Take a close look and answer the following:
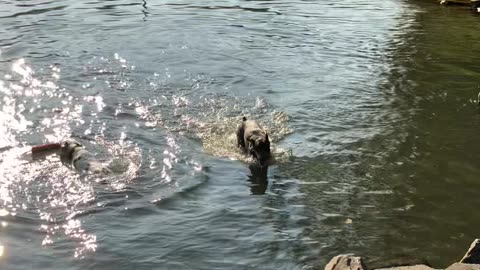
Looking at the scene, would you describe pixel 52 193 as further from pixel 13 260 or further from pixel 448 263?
pixel 448 263

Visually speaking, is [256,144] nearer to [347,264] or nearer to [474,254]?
[347,264]

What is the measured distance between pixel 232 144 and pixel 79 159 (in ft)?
Answer: 9.05

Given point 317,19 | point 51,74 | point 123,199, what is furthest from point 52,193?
point 317,19

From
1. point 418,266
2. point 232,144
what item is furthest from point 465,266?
point 232,144

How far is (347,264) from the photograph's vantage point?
243 inches

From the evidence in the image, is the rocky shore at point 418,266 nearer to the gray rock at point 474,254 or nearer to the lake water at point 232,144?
the gray rock at point 474,254

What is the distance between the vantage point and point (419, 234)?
25.3 feet

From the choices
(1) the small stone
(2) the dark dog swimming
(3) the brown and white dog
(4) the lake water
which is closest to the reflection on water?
(4) the lake water

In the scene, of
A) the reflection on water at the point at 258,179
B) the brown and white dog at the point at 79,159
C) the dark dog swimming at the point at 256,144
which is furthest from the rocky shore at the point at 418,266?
the brown and white dog at the point at 79,159

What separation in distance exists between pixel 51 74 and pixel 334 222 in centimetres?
931

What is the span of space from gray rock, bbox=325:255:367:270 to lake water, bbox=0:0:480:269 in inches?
30.0

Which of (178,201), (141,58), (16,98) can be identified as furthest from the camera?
(141,58)

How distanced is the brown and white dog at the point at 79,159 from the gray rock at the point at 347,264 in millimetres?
4434

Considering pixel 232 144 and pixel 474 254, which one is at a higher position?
pixel 474 254
